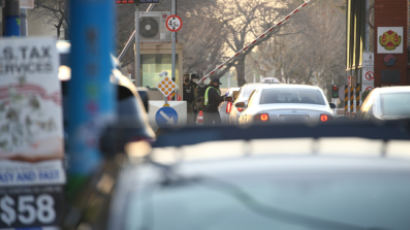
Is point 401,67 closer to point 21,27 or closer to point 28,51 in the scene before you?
point 21,27

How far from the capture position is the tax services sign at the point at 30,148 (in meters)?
6.57

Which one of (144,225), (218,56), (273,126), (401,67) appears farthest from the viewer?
(218,56)

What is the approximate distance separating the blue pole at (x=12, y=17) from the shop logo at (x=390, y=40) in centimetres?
2410

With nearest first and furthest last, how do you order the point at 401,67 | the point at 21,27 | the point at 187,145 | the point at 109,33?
the point at 187,145 → the point at 109,33 → the point at 21,27 → the point at 401,67

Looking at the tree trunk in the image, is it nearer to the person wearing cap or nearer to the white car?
the person wearing cap

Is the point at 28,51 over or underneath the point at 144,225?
over

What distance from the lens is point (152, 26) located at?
99.8 feet

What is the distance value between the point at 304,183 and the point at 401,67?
1229 inches

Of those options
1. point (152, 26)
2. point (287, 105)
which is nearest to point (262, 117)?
point (287, 105)

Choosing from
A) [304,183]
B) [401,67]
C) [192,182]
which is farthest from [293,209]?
[401,67]

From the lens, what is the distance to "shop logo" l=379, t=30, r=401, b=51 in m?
33.4

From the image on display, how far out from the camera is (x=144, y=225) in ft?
10.2

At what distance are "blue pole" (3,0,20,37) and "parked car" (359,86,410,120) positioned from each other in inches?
277

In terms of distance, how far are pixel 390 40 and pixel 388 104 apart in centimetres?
1804
